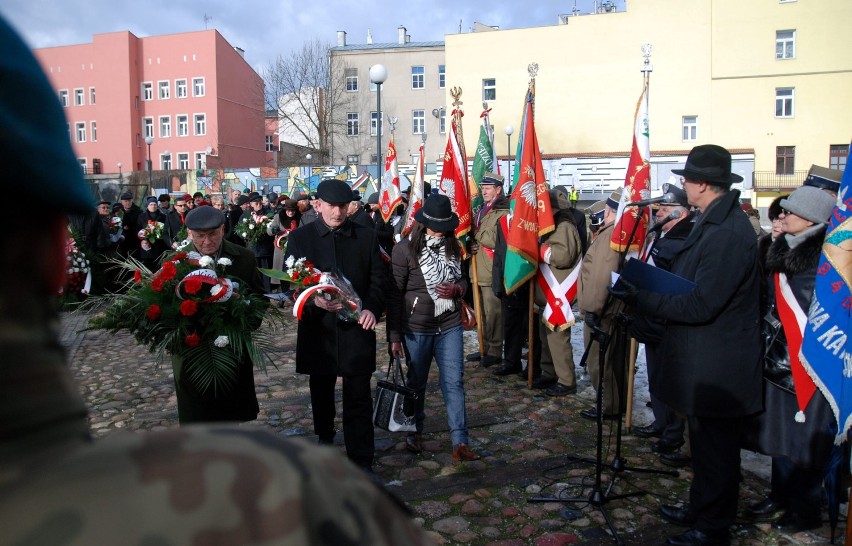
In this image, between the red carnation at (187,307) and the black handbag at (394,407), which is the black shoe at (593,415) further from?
the red carnation at (187,307)

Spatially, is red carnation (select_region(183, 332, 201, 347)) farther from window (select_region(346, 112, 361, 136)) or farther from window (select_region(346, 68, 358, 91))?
window (select_region(346, 68, 358, 91))

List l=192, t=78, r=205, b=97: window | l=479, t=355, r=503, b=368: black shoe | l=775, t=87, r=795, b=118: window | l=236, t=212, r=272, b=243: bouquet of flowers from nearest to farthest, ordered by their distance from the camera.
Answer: l=479, t=355, r=503, b=368: black shoe, l=236, t=212, r=272, b=243: bouquet of flowers, l=775, t=87, r=795, b=118: window, l=192, t=78, r=205, b=97: window

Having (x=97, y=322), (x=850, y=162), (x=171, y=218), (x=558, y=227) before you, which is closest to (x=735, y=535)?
(x=850, y=162)

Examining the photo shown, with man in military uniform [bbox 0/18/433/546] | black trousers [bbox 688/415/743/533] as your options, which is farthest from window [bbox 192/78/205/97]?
man in military uniform [bbox 0/18/433/546]

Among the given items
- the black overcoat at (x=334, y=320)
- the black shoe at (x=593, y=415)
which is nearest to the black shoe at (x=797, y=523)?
the black shoe at (x=593, y=415)

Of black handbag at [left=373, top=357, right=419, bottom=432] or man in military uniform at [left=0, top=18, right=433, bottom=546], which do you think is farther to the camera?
black handbag at [left=373, top=357, right=419, bottom=432]

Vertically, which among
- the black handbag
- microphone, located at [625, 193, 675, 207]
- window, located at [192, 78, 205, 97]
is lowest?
the black handbag

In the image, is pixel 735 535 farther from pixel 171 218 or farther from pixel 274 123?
pixel 274 123

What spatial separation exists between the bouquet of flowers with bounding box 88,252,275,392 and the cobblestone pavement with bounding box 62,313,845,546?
64 cm

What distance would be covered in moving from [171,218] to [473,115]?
116 ft

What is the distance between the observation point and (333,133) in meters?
55.4

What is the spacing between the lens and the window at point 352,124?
57.7 m

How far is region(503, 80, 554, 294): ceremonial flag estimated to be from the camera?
7.39 meters

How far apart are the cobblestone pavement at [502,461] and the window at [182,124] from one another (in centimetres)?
5082
